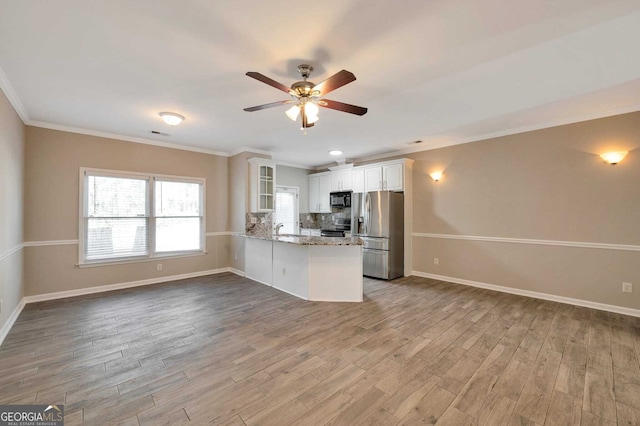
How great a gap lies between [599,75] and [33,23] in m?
4.96

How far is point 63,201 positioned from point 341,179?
5345 millimetres

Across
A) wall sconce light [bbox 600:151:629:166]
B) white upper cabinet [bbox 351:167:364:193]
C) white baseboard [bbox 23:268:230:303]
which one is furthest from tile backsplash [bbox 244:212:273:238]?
wall sconce light [bbox 600:151:629:166]

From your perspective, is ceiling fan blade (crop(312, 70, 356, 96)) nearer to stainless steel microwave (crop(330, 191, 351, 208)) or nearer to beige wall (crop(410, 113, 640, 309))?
beige wall (crop(410, 113, 640, 309))

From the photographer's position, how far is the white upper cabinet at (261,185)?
5512mm

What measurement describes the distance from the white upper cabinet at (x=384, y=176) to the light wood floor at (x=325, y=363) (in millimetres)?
2623

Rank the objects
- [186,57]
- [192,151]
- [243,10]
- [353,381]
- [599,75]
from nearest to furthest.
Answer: [243,10] → [353,381] → [186,57] → [599,75] → [192,151]

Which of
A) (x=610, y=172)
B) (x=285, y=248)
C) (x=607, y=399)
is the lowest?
(x=607, y=399)

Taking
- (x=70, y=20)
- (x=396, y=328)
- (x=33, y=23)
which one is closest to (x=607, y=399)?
(x=396, y=328)

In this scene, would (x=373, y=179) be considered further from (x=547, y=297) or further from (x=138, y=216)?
(x=138, y=216)

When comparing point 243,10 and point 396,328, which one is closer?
point 243,10

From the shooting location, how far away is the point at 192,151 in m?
5.55

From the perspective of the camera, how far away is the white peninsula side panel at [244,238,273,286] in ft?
16.1

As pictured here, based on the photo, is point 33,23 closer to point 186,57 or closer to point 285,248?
point 186,57

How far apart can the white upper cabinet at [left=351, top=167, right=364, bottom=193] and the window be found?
3.45 m
